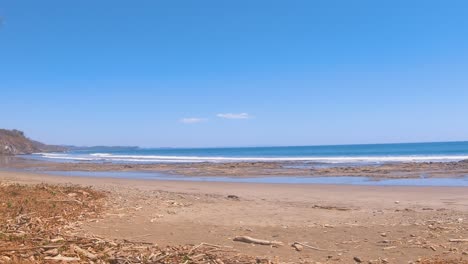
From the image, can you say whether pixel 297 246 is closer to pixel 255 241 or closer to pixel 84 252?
pixel 255 241

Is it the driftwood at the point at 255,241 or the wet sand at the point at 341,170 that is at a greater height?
the wet sand at the point at 341,170

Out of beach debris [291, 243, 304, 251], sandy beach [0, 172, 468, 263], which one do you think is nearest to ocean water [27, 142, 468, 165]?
sandy beach [0, 172, 468, 263]

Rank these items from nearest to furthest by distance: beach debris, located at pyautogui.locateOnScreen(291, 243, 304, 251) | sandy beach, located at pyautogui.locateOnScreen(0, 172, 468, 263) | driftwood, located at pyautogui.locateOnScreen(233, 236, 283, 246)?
sandy beach, located at pyautogui.locateOnScreen(0, 172, 468, 263) → beach debris, located at pyautogui.locateOnScreen(291, 243, 304, 251) → driftwood, located at pyautogui.locateOnScreen(233, 236, 283, 246)

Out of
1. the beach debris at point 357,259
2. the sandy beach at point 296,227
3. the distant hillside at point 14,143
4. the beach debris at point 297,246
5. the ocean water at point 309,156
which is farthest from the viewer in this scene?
the distant hillside at point 14,143

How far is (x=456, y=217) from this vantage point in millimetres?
10219

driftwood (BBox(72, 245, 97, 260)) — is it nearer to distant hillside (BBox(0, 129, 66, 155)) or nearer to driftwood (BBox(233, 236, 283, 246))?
driftwood (BBox(233, 236, 283, 246))

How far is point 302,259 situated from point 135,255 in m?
2.25

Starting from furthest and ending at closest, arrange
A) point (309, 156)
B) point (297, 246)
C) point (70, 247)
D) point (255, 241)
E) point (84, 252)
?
point (309, 156) < point (255, 241) < point (297, 246) < point (70, 247) < point (84, 252)

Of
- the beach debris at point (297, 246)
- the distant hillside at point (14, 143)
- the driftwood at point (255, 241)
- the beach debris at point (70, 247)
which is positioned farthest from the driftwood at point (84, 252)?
the distant hillside at point (14, 143)

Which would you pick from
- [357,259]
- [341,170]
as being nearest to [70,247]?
[357,259]

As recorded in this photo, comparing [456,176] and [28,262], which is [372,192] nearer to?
[456,176]

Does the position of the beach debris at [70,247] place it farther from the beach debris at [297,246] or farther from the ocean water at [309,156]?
the ocean water at [309,156]

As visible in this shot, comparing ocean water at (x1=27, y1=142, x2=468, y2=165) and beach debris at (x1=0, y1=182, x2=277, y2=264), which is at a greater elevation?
ocean water at (x1=27, y1=142, x2=468, y2=165)

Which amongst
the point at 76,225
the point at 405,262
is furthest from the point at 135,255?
the point at 405,262
